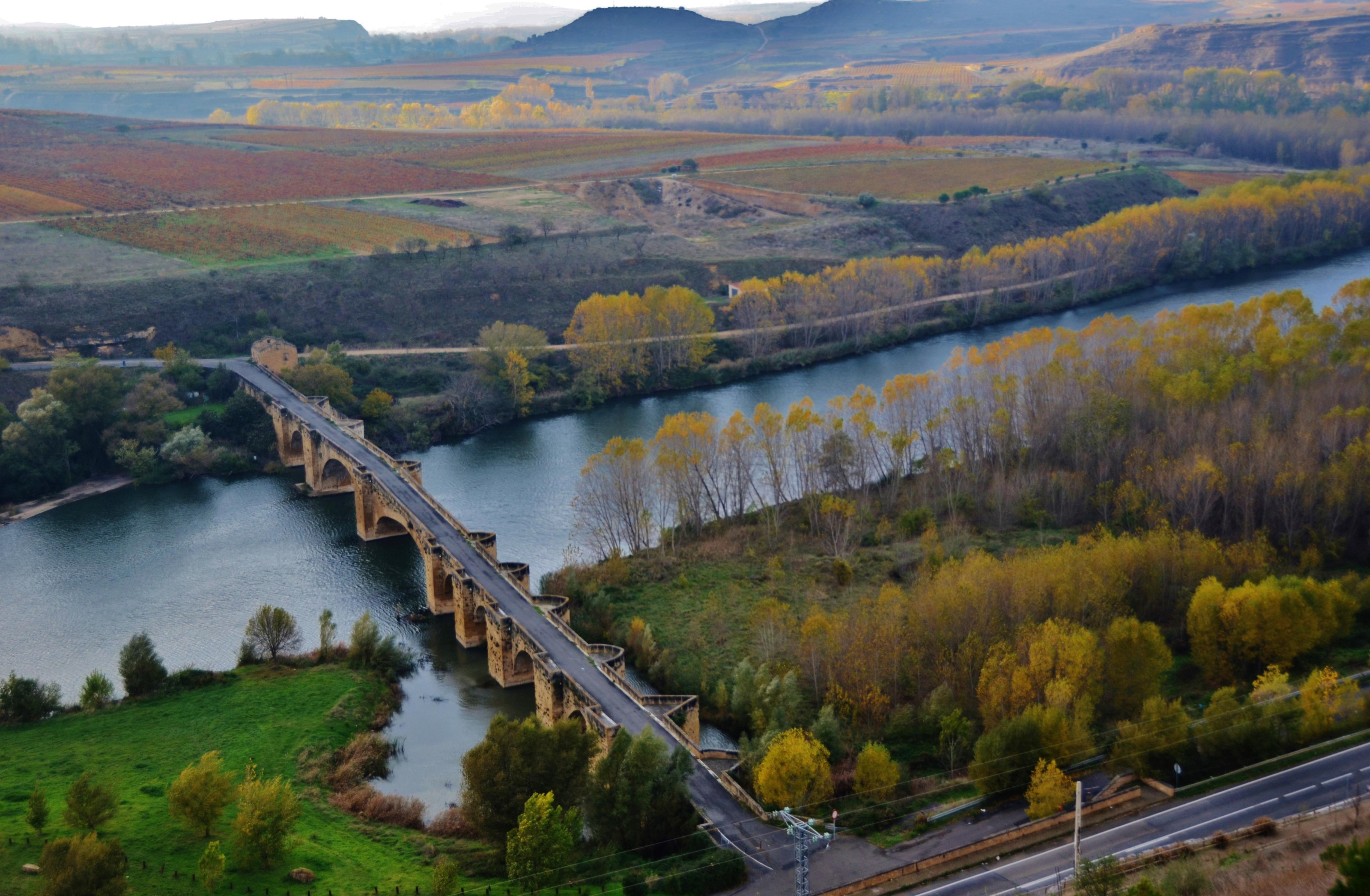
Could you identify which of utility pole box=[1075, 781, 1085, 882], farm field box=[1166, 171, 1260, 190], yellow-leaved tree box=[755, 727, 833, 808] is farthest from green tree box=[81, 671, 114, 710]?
farm field box=[1166, 171, 1260, 190]

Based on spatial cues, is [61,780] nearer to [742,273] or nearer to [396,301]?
[396,301]

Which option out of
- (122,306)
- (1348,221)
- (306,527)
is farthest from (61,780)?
(1348,221)

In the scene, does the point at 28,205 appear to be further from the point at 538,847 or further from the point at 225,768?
the point at 538,847

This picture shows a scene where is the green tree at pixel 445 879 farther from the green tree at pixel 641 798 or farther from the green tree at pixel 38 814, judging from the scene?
the green tree at pixel 38 814

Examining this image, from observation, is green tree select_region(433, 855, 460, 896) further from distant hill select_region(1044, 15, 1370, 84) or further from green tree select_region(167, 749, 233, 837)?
distant hill select_region(1044, 15, 1370, 84)

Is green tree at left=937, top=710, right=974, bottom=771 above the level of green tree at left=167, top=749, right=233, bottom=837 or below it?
below

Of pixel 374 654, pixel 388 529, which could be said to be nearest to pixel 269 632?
pixel 374 654
